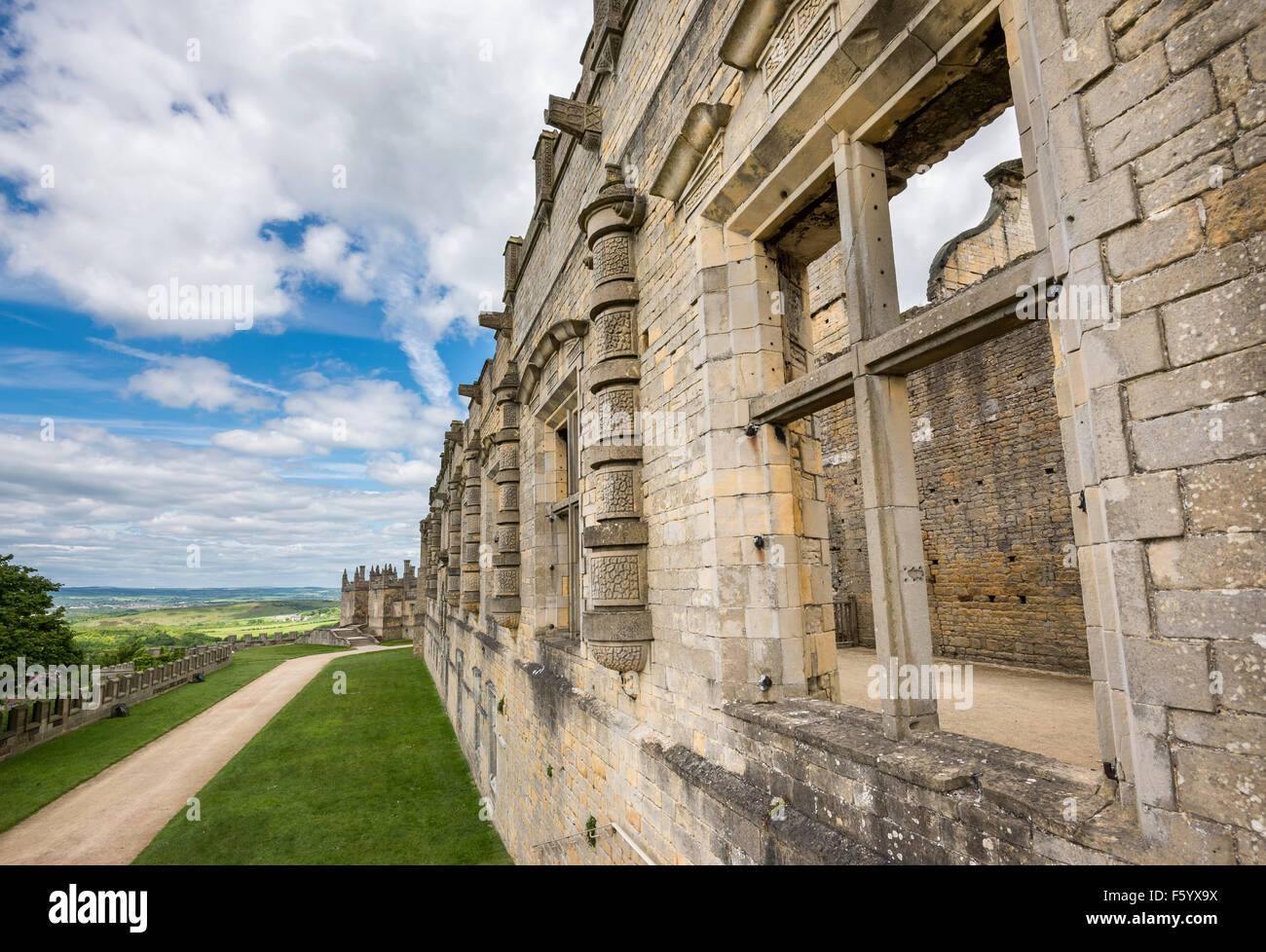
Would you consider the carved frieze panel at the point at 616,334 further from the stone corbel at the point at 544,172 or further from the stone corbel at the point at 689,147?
the stone corbel at the point at 544,172

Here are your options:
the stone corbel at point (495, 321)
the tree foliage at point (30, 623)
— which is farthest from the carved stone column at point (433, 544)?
the stone corbel at point (495, 321)

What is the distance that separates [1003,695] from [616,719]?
4.53 meters

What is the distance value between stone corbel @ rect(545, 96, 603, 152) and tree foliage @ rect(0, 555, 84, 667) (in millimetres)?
19743

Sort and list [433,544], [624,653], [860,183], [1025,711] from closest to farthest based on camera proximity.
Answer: [860,183]
[624,653]
[1025,711]
[433,544]

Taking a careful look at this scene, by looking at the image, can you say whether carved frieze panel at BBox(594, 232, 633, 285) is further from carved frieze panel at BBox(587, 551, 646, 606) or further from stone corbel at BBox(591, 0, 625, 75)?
carved frieze panel at BBox(587, 551, 646, 606)

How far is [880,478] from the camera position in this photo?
3.08m

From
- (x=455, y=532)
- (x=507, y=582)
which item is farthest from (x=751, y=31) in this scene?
(x=455, y=532)

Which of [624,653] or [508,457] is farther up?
[508,457]

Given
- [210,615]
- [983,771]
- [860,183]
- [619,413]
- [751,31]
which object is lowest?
[210,615]

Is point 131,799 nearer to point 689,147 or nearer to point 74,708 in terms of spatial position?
point 74,708

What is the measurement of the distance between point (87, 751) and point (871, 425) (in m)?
20.7

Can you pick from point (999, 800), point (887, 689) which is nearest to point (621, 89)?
point (887, 689)

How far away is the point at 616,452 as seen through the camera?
5477mm

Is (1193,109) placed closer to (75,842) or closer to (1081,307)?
(1081,307)
